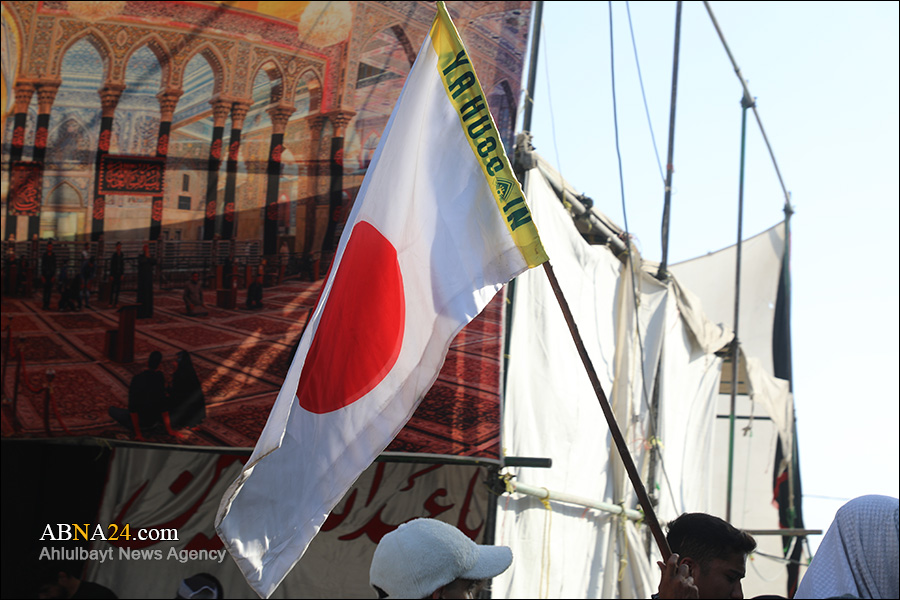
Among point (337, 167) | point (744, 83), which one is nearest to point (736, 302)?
point (744, 83)

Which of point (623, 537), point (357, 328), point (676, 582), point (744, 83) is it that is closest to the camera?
point (676, 582)

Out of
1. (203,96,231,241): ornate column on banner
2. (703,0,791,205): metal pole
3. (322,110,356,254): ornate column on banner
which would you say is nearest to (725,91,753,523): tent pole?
(703,0,791,205): metal pole

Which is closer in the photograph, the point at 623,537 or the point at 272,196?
the point at 272,196

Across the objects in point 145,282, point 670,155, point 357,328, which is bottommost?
point 357,328

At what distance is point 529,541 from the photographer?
458cm

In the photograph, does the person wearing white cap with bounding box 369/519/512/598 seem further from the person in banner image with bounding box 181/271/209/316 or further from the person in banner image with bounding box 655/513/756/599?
the person in banner image with bounding box 181/271/209/316

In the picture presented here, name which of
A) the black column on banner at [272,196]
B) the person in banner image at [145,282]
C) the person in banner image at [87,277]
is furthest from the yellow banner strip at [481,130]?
the person in banner image at [87,277]

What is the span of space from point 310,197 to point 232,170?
0.49 meters

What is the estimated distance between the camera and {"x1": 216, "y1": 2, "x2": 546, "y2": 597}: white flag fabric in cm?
220

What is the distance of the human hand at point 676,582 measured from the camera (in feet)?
5.22

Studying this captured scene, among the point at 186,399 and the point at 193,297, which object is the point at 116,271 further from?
the point at 186,399

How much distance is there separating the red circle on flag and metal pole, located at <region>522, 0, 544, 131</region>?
2348 mm

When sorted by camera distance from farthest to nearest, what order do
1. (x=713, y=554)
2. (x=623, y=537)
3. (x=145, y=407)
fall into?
(x=623, y=537) → (x=145, y=407) → (x=713, y=554)

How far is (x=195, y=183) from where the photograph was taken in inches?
188
